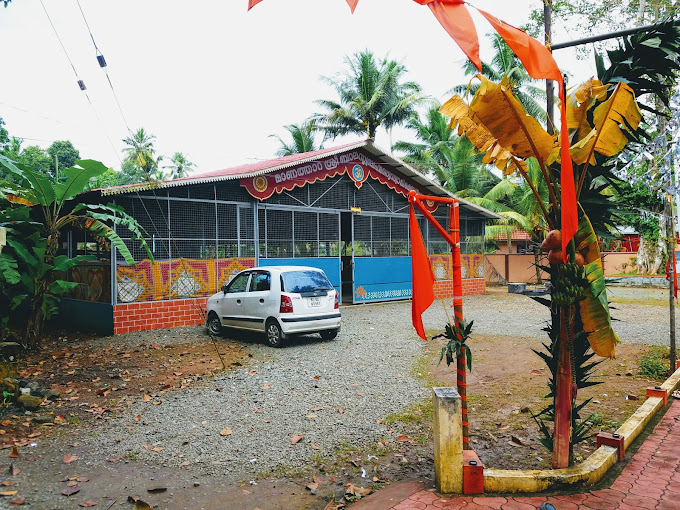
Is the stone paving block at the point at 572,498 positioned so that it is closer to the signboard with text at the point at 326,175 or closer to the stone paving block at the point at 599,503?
the stone paving block at the point at 599,503

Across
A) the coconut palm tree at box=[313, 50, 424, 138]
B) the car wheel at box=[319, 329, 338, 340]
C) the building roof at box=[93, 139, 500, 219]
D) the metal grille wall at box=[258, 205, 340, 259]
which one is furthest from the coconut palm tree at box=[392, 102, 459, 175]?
the car wheel at box=[319, 329, 338, 340]

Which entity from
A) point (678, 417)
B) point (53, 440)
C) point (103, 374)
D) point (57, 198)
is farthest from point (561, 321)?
point (57, 198)

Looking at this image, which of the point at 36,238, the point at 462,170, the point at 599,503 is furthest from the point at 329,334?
the point at 462,170

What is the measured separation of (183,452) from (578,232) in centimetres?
422

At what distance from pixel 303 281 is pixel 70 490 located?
609 cm

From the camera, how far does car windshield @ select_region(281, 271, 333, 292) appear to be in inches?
379

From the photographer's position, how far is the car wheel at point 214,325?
36.4 feet

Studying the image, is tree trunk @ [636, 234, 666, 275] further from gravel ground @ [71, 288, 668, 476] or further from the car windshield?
the car windshield

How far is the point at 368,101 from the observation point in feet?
Answer: 96.2

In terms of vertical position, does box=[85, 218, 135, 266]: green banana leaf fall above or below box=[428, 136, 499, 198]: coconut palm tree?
below

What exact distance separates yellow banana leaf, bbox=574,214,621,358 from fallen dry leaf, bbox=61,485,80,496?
4440mm

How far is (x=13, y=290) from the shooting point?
352 inches

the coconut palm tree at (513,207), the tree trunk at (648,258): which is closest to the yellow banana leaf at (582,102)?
the coconut palm tree at (513,207)

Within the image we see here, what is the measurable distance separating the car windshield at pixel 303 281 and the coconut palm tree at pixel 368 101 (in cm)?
2063
